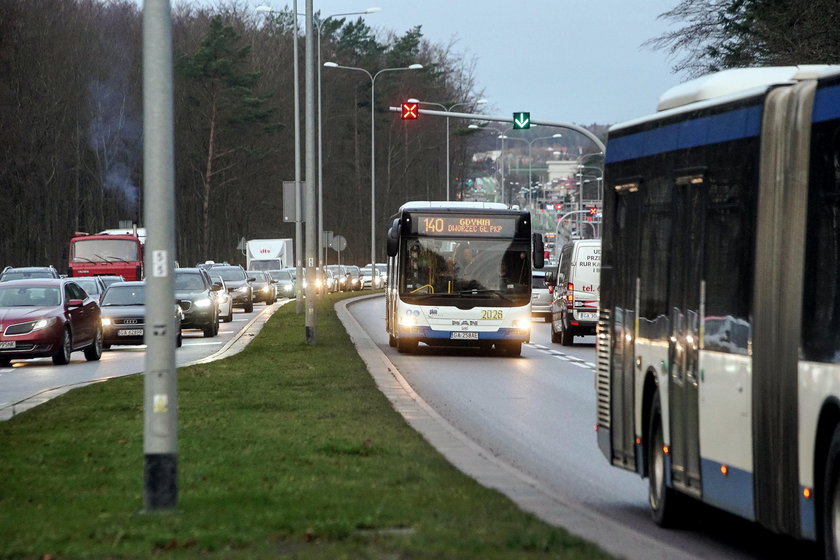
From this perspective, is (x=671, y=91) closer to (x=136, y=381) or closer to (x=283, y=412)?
(x=283, y=412)

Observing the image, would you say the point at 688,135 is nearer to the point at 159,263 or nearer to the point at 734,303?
the point at 734,303

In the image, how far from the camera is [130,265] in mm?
57688

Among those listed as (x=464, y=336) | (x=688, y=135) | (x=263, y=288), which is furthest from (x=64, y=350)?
(x=263, y=288)

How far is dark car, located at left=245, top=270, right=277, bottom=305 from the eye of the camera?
71.4m

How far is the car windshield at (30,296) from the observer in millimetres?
30203

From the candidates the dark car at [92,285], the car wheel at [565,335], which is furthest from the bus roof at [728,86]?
the dark car at [92,285]

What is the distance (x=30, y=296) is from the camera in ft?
101

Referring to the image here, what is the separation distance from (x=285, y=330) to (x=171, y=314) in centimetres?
3082

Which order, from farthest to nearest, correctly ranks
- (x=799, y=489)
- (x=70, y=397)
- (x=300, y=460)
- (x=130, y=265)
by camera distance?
(x=130, y=265) < (x=70, y=397) < (x=300, y=460) < (x=799, y=489)

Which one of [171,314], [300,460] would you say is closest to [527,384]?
[300,460]

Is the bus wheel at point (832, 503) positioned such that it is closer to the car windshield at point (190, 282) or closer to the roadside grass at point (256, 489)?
the roadside grass at point (256, 489)

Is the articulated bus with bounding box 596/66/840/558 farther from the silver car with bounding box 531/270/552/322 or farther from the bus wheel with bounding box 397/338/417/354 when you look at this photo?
the silver car with bounding box 531/270/552/322

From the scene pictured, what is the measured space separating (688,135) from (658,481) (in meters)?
2.23

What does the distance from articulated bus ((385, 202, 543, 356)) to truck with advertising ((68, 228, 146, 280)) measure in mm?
27845
